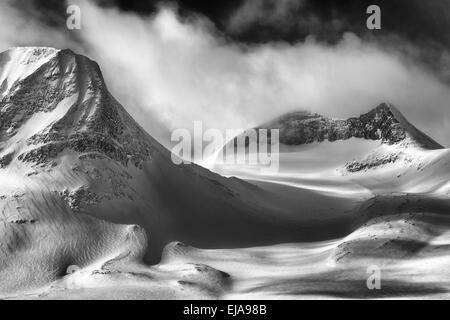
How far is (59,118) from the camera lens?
578 feet

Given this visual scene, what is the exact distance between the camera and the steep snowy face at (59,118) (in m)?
170

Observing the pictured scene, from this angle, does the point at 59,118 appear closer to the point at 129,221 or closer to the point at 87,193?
the point at 87,193

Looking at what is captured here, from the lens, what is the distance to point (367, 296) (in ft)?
343

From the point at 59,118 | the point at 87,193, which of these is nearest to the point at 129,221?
the point at 87,193

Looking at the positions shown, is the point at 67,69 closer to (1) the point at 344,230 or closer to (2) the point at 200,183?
(2) the point at 200,183

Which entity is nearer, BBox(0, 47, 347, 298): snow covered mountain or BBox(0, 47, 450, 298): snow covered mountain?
BBox(0, 47, 450, 298): snow covered mountain

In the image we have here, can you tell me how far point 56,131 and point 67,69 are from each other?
104 ft

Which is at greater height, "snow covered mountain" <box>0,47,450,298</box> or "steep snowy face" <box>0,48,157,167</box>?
"steep snowy face" <box>0,48,157,167</box>

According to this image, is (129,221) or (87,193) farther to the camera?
(87,193)

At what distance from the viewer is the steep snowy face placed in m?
170

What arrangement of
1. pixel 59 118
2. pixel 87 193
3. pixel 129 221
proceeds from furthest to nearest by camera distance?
1. pixel 59 118
2. pixel 87 193
3. pixel 129 221

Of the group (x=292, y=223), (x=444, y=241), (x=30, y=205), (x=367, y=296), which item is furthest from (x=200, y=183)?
(x=367, y=296)

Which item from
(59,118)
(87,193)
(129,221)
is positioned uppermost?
(59,118)

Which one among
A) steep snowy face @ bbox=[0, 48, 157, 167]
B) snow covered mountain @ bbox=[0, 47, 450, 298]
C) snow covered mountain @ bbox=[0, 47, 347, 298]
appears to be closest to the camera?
snow covered mountain @ bbox=[0, 47, 450, 298]
